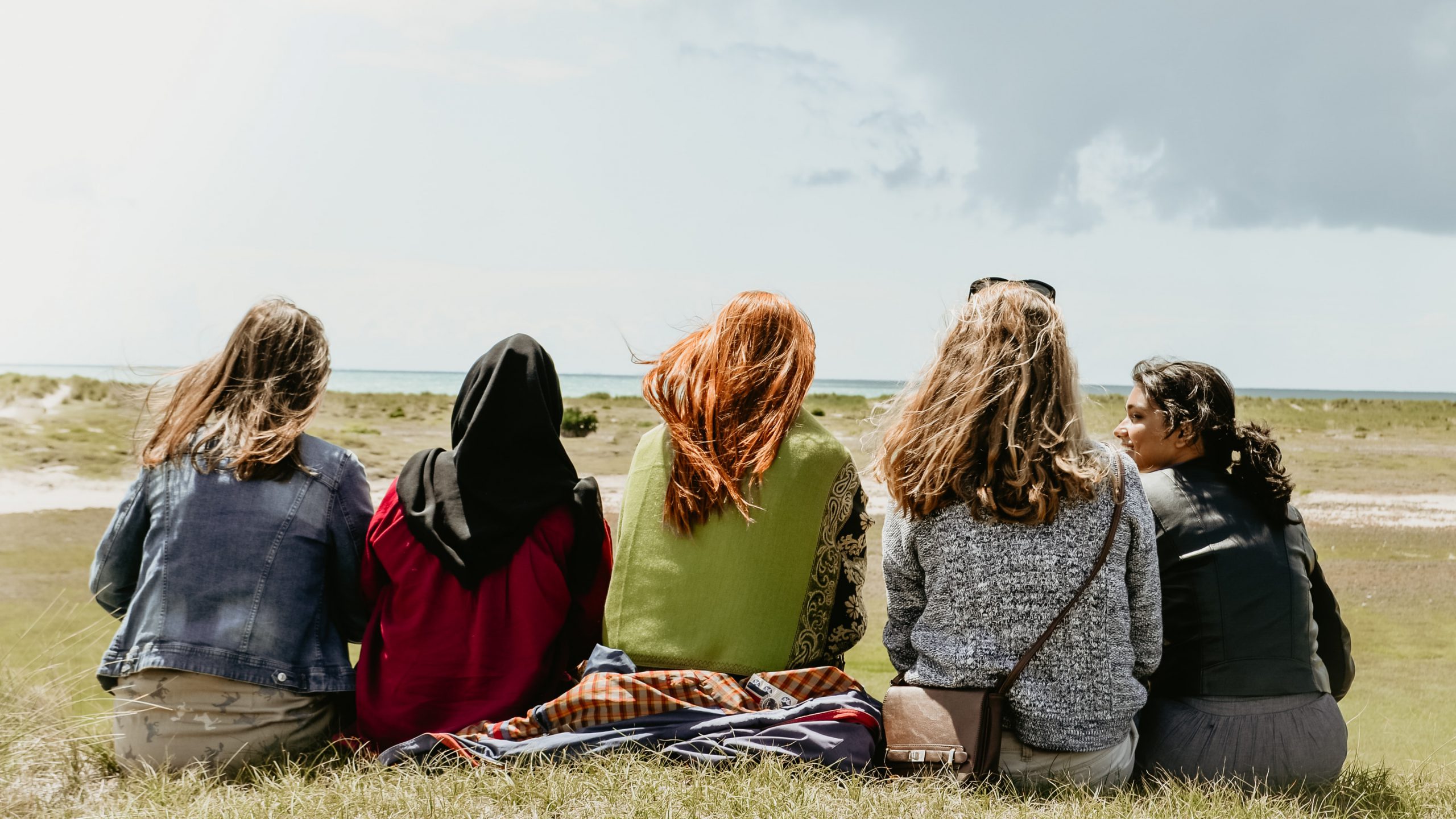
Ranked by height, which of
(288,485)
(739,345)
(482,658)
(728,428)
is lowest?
(482,658)

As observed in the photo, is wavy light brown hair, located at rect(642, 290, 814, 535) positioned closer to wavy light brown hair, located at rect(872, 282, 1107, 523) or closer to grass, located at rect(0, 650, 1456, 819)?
wavy light brown hair, located at rect(872, 282, 1107, 523)

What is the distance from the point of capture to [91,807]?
2891mm

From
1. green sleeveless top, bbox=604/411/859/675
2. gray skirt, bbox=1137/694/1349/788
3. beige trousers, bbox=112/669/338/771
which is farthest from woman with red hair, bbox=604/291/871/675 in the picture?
beige trousers, bbox=112/669/338/771

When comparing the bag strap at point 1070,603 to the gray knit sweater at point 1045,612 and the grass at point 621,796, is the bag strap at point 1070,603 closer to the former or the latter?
the gray knit sweater at point 1045,612

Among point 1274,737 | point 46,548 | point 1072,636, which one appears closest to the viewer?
point 1072,636

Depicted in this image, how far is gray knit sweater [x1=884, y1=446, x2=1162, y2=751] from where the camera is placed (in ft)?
8.50

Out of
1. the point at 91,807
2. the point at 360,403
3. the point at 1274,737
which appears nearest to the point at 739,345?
the point at 1274,737

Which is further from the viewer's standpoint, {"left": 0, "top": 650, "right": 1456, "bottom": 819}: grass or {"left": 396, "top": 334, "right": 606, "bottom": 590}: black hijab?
{"left": 396, "top": 334, "right": 606, "bottom": 590}: black hijab

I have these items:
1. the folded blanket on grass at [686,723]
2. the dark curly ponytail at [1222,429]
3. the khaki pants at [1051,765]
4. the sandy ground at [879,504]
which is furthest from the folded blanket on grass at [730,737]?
the sandy ground at [879,504]

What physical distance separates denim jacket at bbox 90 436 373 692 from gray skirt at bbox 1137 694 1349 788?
2567 millimetres

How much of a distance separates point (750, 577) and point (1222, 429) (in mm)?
1530

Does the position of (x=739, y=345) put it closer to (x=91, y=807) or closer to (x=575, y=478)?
(x=575, y=478)

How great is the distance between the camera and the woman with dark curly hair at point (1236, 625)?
9.45ft

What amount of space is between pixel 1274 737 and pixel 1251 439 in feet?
2.86
